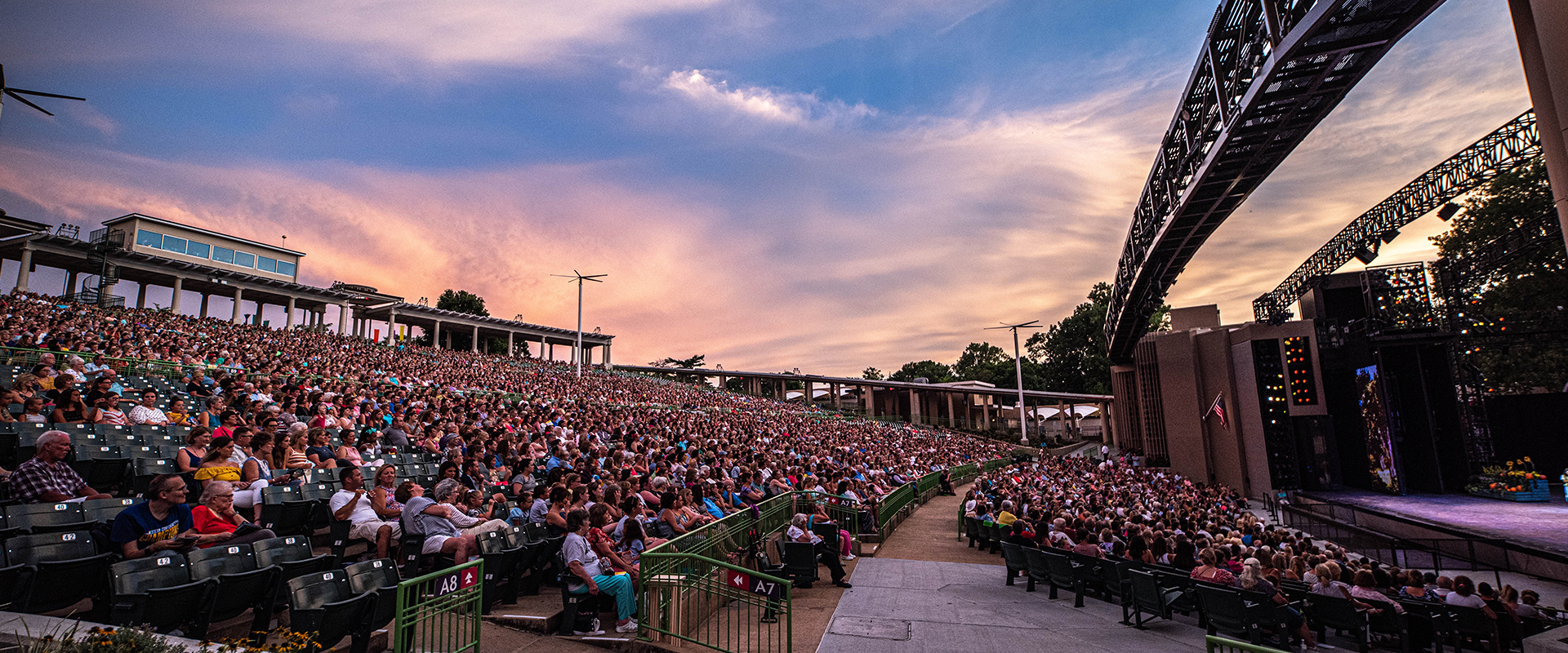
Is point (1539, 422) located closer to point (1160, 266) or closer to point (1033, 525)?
point (1160, 266)

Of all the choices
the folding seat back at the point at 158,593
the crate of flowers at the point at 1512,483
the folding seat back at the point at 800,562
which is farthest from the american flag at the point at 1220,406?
the folding seat back at the point at 158,593

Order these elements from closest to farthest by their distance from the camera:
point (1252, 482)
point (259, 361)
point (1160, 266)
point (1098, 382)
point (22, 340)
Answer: point (22, 340) → point (259, 361) → point (1160, 266) → point (1252, 482) → point (1098, 382)

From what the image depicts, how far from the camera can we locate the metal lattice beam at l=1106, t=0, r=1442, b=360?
9.56 metres

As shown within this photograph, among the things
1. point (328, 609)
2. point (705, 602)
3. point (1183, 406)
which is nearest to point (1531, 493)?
point (1183, 406)

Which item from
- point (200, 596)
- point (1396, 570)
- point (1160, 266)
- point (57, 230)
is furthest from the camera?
point (57, 230)

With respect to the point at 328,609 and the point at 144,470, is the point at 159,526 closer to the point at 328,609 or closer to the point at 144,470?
the point at 328,609

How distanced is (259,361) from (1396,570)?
88.3 feet

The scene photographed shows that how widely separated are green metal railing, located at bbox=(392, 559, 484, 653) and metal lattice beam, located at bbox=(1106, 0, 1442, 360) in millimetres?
12024

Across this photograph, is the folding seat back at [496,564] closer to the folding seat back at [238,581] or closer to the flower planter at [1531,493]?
the folding seat back at [238,581]

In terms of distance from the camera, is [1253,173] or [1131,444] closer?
[1253,173]

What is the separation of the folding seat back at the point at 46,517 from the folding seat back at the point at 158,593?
4.12ft

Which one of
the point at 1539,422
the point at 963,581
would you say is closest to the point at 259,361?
the point at 963,581

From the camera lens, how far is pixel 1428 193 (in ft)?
61.8

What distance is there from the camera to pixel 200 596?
4.82 m
